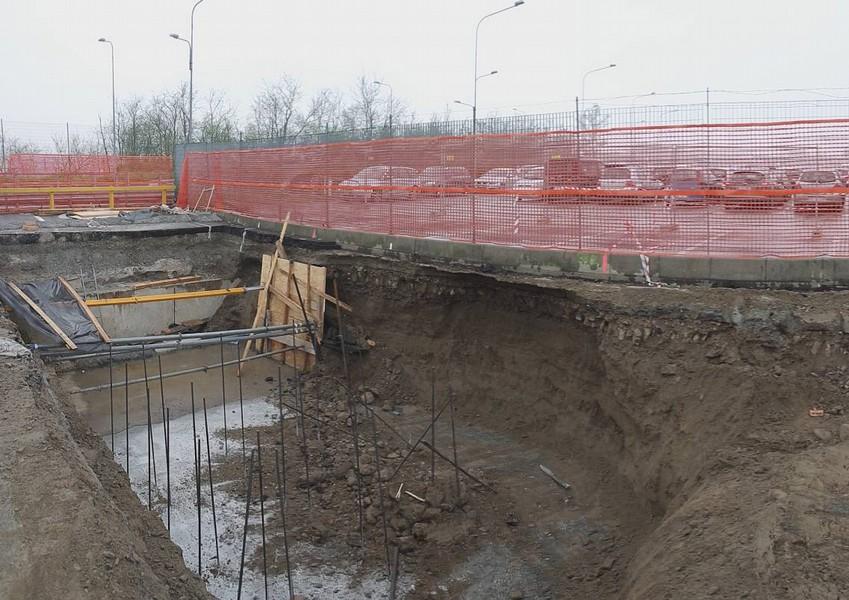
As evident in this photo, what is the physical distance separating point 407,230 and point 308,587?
21.5 ft

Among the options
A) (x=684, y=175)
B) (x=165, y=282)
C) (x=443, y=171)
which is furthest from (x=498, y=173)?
(x=165, y=282)

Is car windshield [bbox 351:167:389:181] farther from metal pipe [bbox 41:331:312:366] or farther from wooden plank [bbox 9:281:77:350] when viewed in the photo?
wooden plank [bbox 9:281:77:350]

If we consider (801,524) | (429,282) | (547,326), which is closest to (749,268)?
(547,326)

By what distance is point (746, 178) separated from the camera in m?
8.95

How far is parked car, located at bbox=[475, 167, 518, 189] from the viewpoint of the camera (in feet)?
36.5

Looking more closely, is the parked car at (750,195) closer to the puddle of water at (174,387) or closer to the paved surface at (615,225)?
the paved surface at (615,225)

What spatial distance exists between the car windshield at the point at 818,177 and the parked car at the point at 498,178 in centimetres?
381

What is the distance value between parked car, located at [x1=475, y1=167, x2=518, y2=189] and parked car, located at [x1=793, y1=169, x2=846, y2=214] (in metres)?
3.79

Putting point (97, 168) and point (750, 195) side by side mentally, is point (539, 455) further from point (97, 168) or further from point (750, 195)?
point (97, 168)

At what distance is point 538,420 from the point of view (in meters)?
10.2

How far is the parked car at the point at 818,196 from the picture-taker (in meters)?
8.42

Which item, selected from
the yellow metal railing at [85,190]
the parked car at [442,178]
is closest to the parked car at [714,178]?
the parked car at [442,178]

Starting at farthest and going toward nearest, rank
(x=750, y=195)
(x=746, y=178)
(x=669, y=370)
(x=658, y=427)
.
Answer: (x=746, y=178) → (x=750, y=195) → (x=669, y=370) → (x=658, y=427)

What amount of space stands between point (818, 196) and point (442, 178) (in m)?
5.41
